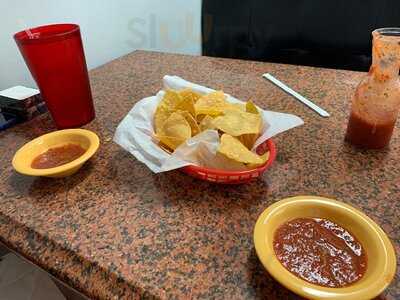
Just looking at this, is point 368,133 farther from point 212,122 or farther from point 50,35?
point 50,35

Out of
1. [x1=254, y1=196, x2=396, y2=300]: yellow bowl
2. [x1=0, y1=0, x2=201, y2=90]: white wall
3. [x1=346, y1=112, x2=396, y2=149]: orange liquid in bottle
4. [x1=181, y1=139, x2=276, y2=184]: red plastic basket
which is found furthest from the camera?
[x1=0, y1=0, x2=201, y2=90]: white wall

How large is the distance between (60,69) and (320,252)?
635 mm

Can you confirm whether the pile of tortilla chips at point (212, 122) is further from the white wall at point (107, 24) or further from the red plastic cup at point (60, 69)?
the white wall at point (107, 24)

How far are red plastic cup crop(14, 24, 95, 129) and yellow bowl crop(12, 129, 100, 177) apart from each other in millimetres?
128

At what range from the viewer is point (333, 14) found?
4.66 ft

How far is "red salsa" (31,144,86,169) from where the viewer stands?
57 centimetres

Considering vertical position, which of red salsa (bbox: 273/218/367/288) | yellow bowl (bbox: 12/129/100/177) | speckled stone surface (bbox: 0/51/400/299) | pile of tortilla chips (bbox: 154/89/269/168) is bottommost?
speckled stone surface (bbox: 0/51/400/299)

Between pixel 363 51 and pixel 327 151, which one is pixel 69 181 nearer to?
pixel 327 151

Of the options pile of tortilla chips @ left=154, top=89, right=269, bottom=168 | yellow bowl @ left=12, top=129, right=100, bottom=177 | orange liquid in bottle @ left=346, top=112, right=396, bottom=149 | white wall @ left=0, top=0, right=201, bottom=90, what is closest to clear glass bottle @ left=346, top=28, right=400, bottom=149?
orange liquid in bottle @ left=346, top=112, right=396, bottom=149

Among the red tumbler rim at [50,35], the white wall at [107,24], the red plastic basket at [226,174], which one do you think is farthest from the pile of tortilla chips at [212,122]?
the white wall at [107,24]

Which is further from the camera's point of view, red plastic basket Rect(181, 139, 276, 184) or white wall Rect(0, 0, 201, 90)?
white wall Rect(0, 0, 201, 90)

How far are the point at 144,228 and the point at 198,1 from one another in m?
1.64

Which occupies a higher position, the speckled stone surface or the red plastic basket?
the red plastic basket

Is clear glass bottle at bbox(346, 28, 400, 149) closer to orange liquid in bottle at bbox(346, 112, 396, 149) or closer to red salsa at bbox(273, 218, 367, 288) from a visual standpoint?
orange liquid in bottle at bbox(346, 112, 396, 149)
